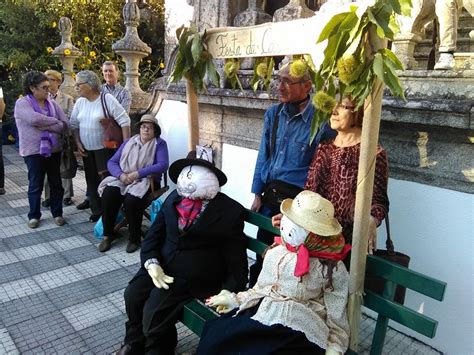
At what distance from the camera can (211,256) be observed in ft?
8.50

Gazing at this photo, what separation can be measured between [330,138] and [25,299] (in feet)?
8.82

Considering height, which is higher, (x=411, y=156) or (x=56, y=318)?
(x=411, y=156)

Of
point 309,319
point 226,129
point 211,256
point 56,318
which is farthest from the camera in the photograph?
point 226,129

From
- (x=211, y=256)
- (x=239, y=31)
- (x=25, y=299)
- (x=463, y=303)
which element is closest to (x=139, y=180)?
(x=25, y=299)

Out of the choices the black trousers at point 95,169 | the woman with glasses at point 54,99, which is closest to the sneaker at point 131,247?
the black trousers at point 95,169

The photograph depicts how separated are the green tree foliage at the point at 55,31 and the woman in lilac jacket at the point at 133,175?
5.57 meters

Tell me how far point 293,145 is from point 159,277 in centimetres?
120

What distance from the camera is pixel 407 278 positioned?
1.92m

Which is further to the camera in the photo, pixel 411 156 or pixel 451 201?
pixel 411 156

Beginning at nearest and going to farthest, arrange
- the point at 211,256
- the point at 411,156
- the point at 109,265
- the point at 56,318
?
the point at 211,256, the point at 411,156, the point at 56,318, the point at 109,265

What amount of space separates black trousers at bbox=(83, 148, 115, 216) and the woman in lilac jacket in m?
0.37

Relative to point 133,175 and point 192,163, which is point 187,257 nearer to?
point 192,163

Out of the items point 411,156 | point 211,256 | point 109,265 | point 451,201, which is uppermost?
point 411,156

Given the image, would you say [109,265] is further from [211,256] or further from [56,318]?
[211,256]
